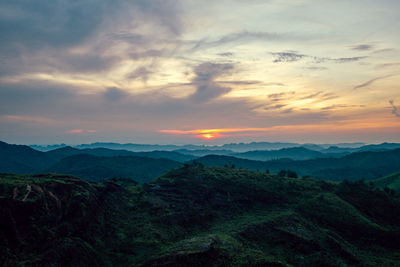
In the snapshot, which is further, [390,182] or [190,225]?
[390,182]

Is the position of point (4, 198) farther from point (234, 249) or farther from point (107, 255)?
point (234, 249)

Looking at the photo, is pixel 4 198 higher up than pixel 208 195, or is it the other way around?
pixel 4 198

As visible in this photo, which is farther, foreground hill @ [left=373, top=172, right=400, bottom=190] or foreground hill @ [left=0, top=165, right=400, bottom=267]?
foreground hill @ [left=373, top=172, right=400, bottom=190]

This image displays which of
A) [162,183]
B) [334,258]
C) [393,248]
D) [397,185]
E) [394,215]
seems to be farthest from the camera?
[397,185]

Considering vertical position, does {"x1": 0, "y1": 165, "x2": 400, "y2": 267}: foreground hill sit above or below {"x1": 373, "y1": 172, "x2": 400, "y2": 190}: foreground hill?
above

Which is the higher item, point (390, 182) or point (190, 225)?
point (190, 225)

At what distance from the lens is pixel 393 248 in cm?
4622

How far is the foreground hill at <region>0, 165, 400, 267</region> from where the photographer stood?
32.5m

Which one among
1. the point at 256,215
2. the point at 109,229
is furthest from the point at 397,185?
the point at 109,229

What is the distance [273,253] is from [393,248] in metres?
27.0

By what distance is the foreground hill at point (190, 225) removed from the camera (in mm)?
32531

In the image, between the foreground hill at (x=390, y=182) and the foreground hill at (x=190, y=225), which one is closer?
the foreground hill at (x=190, y=225)

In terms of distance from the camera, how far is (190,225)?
5084cm

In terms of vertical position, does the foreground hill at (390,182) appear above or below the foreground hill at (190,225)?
below
